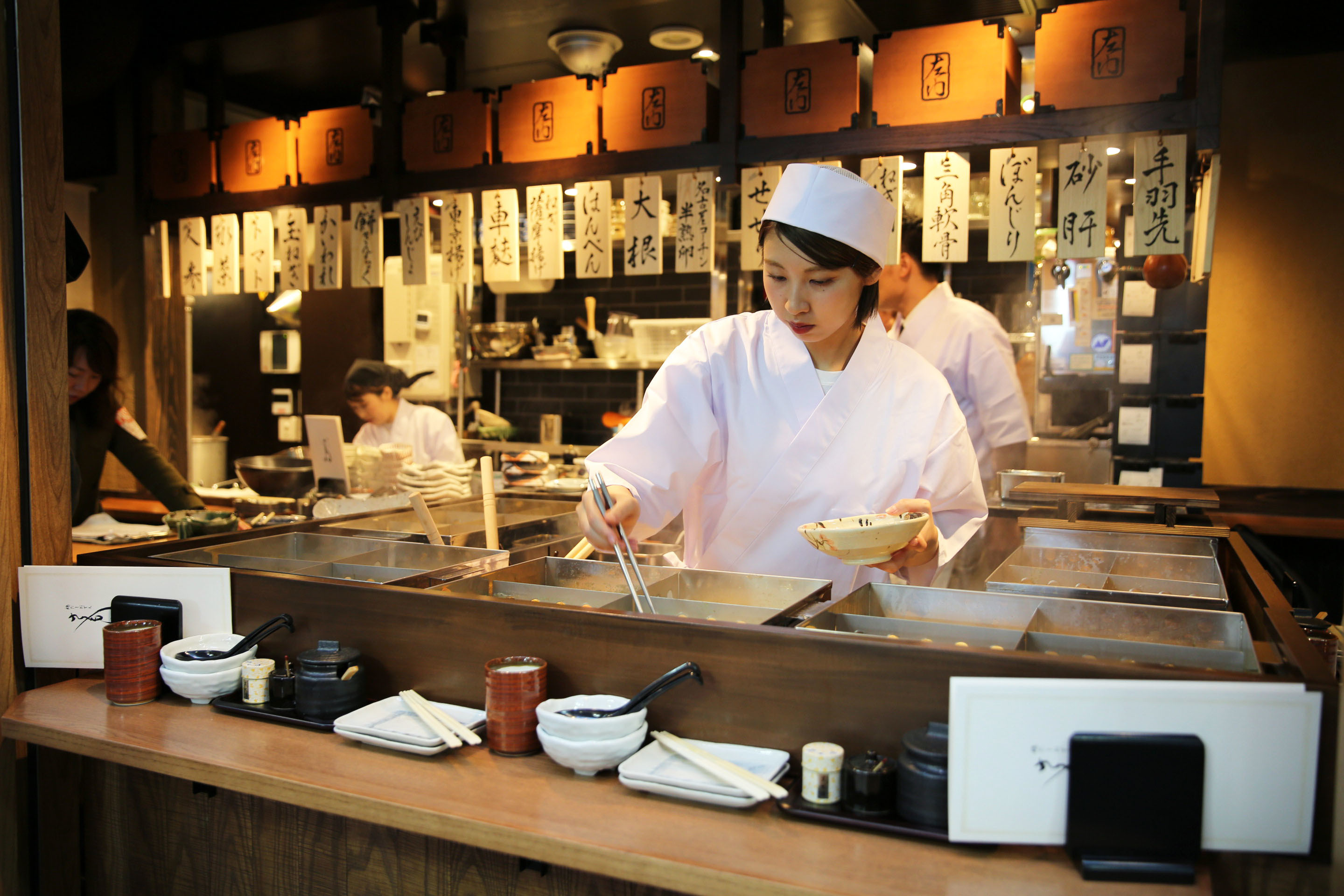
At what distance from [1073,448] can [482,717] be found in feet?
15.1

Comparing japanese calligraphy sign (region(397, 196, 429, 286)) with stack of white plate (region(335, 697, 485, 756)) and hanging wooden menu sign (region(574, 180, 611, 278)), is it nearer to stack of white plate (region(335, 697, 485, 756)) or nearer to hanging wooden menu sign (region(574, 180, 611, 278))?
hanging wooden menu sign (region(574, 180, 611, 278))

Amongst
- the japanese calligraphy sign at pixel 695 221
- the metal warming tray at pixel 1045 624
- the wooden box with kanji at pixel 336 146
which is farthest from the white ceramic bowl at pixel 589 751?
the wooden box with kanji at pixel 336 146

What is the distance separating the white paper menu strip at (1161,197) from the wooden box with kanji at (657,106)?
1.65 m

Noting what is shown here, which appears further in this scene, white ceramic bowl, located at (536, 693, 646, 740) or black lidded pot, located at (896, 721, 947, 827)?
white ceramic bowl, located at (536, 693, 646, 740)

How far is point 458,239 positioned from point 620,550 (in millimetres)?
2815

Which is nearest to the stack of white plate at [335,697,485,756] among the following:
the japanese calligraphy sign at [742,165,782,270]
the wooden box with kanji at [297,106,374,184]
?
the japanese calligraphy sign at [742,165,782,270]

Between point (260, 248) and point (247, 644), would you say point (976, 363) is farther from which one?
point (260, 248)

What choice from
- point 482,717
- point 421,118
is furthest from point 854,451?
point 421,118

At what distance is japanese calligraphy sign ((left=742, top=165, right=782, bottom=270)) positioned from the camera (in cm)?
357

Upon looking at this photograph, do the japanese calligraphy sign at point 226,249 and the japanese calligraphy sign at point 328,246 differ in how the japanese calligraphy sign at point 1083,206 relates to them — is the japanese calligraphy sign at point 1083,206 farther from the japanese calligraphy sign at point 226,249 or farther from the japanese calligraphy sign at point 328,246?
the japanese calligraphy sign at point 226,249

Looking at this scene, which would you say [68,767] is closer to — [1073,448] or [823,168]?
[823,168]

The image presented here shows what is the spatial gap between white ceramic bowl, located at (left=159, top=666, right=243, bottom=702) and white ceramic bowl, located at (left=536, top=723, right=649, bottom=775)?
0.70 meters

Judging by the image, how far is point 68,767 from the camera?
6.54 feet

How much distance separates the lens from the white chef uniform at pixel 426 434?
17.1 ft
